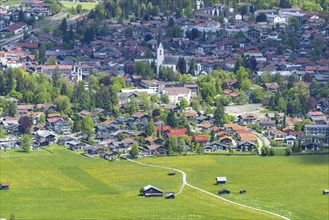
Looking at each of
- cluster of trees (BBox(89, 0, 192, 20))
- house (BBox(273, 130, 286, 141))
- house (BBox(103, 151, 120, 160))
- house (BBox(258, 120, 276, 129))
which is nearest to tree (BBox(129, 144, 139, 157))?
house (BBox(103, 151, 120, 160))

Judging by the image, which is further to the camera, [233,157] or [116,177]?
[233,157]

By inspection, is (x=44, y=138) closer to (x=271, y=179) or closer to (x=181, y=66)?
(x=271, y=179)

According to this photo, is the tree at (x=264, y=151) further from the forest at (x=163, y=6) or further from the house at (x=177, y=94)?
the forest at (x=163, y=6)

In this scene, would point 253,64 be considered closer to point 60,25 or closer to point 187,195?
point 60,25

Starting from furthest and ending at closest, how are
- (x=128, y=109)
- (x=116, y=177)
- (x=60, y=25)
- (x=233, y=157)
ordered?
(x=60, y=25) → (x=128, y=109) → (x=233, y=157) → (x=116, y=177)

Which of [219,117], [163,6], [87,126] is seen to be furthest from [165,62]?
[163,6]

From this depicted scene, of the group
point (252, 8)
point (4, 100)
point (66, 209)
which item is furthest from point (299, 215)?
point (252, 8)

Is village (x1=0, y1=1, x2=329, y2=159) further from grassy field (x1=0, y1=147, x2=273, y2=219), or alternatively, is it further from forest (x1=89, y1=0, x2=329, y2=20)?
grassy field (x1=0, y1=147, x2=273, y2=219)
